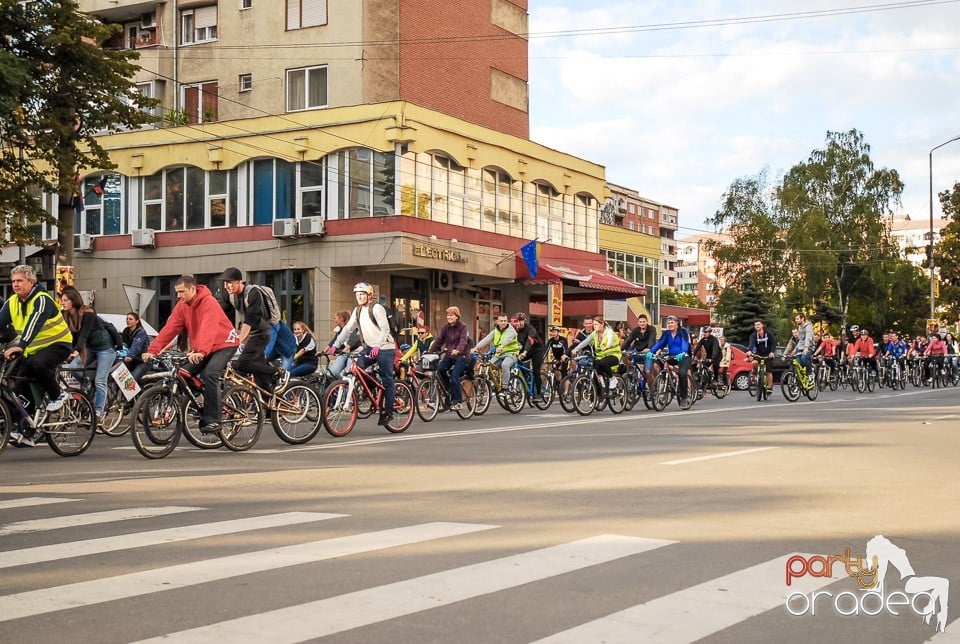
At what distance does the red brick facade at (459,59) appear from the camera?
41375mm

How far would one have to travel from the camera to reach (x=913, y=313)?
8075 centimetres

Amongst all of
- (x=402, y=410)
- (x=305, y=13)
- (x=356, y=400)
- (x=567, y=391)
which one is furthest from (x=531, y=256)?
(x=356, y=400)

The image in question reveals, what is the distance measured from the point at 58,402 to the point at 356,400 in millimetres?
3921

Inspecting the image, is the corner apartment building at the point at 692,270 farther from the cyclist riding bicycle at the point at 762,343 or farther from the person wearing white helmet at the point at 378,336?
the person wearing white helmet at the point at 378,336

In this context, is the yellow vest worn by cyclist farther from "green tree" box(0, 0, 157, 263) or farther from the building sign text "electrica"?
the building sign text "electrica"

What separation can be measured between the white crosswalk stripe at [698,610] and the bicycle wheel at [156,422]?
761cm

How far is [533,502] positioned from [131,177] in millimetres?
37525

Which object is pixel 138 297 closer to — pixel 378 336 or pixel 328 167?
pixel 378 336

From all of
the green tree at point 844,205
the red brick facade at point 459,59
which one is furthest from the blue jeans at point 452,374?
the green tree at point 844,205

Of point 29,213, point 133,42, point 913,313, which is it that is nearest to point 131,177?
point 133,42

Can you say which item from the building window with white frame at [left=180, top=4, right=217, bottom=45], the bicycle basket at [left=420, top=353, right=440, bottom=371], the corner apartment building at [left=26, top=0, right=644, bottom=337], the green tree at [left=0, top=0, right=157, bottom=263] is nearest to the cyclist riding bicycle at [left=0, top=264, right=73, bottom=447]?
the bicycle basket at [left=420, top=353, right=440, bottom=371]

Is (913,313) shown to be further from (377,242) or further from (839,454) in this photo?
(839,454)

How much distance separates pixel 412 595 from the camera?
17.7 ft

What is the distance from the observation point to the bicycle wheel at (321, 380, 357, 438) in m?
15.0
